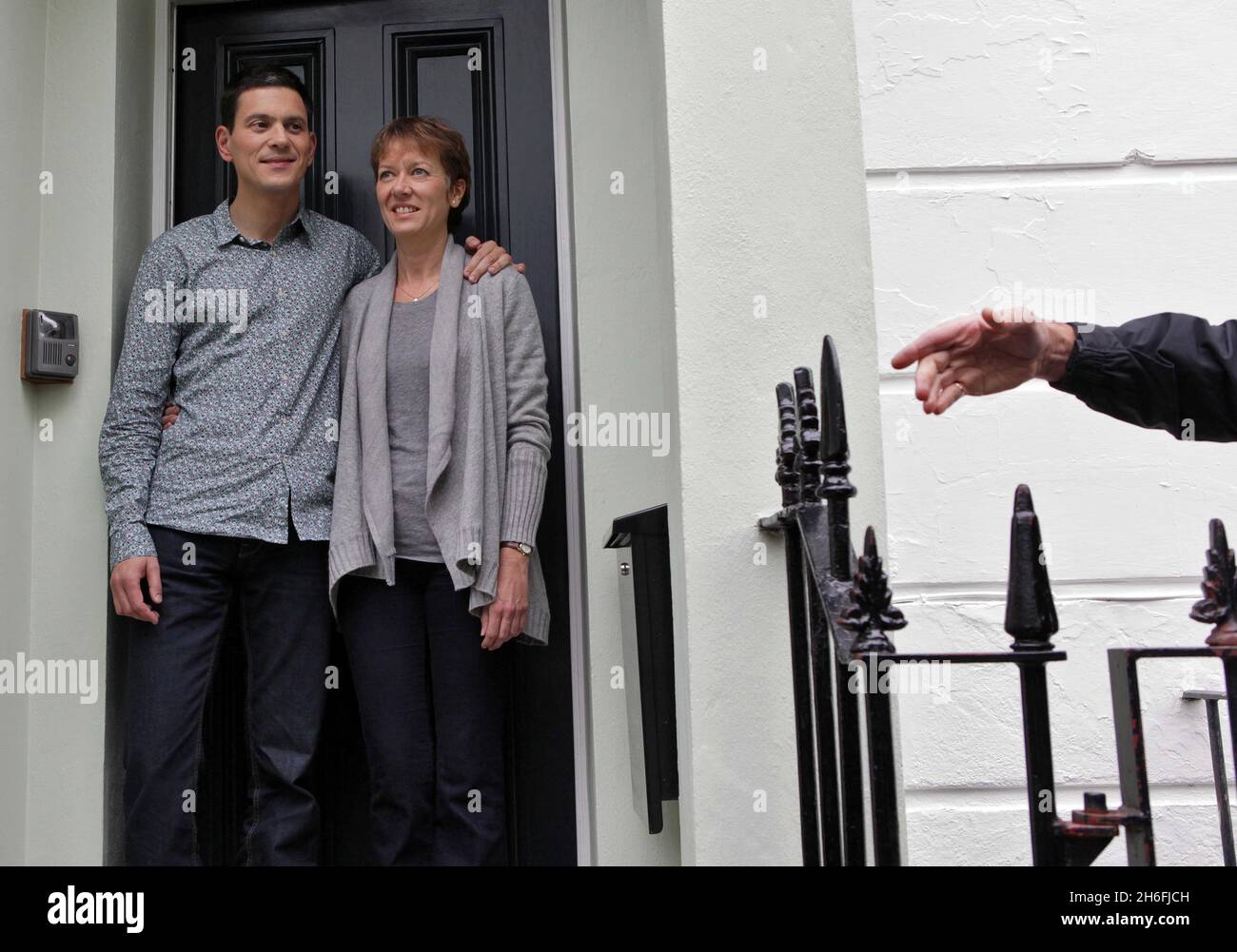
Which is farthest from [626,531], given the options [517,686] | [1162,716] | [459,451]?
[1162,716]

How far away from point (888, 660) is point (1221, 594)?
1.53ft

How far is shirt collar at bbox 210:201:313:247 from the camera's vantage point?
330 centimetres

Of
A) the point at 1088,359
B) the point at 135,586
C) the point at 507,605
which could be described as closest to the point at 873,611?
the point at 1088,359

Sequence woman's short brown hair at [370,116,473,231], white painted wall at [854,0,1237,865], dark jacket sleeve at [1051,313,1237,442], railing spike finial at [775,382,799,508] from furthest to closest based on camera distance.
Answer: woman's short brown hair at [370,116,473,231]
white painted wall at [854,0,1237,865]
railing spike finial at [775,382,799,508]
dark jacket sleeve at [1051,313,1237,442]

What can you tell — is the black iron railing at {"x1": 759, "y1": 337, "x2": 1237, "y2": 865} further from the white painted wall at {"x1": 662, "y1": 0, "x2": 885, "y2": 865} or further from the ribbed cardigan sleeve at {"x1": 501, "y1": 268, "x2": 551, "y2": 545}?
the ribbed cardigan sleeve at {"x1": 501, "y1": 268, "x2": 551, "y2": 545}

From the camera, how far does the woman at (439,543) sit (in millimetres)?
3004

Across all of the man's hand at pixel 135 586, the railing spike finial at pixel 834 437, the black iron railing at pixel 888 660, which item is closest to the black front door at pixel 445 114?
the man's hand at pixel 135 586

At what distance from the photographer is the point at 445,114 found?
3.62m

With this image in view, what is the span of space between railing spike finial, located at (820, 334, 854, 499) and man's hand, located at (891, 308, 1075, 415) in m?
0.24

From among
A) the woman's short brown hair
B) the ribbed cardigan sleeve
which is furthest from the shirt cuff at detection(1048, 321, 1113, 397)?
the woman's short brown hair

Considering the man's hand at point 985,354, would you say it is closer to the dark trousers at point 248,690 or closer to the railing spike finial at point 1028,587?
the railing spike finial at point 1028,587

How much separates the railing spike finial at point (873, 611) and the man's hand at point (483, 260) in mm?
1924

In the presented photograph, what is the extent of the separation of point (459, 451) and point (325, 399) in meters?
0.43

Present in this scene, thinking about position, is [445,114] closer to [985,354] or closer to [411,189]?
[411,189]
